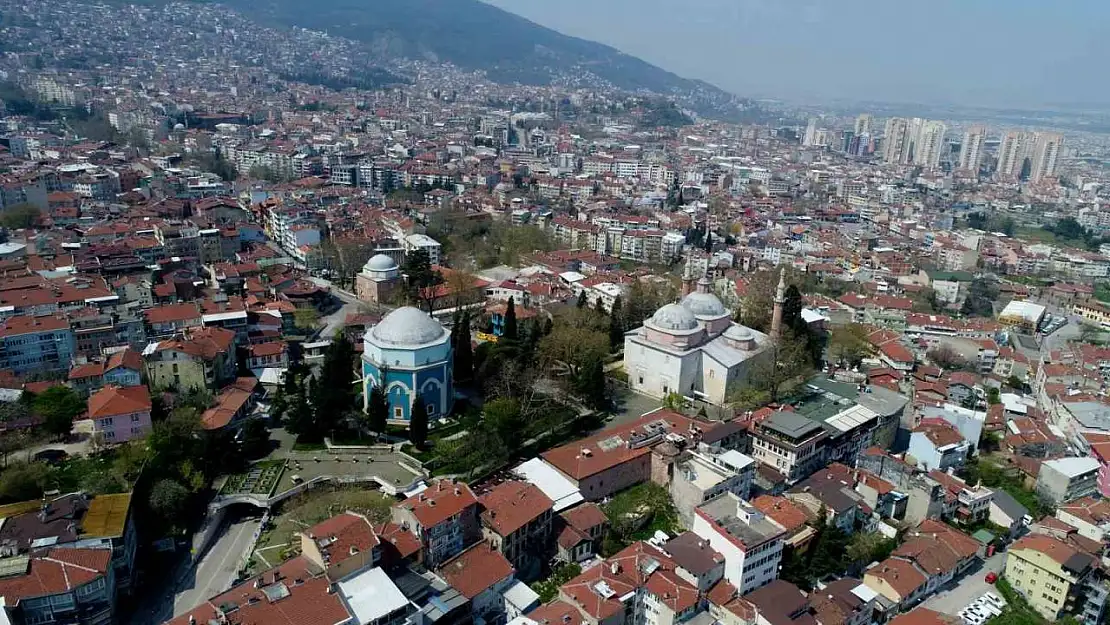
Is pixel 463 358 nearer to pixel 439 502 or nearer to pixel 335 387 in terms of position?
pixel 335 387

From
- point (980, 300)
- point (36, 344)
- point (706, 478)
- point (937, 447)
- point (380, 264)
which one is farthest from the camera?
point (980, 300)

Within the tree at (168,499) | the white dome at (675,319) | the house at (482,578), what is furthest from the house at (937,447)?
the tree at (168,499)

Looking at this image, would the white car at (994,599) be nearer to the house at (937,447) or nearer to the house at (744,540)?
the house at (937,447)

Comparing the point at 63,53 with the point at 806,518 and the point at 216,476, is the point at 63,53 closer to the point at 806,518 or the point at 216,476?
the point at 216,476

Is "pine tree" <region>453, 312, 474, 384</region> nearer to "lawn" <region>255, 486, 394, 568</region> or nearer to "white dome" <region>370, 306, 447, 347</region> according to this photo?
"white dome" <region>370, 306, 447, 347</region>

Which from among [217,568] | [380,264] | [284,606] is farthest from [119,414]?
[380,264]

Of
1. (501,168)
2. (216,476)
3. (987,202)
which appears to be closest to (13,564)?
(216,476)
